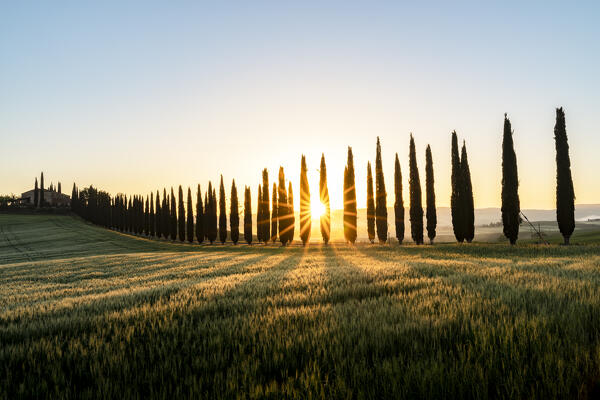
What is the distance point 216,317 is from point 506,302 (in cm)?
460

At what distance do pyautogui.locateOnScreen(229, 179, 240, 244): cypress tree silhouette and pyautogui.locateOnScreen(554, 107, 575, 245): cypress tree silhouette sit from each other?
44.9 metres

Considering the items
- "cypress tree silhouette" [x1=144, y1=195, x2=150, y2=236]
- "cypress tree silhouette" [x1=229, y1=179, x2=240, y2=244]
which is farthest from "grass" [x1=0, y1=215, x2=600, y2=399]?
"cypress tree silhouette" [x1=144, y1=195, x2=150, y2=236]

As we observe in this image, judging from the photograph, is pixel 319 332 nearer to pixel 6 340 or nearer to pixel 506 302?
pixel 506 302

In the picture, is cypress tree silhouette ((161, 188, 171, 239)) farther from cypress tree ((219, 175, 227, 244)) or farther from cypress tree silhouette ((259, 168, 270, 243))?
cypress tree silhouette ((259, 168, 270, 243))

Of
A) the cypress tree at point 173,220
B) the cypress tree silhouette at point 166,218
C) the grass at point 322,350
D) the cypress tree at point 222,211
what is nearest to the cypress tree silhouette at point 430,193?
the grass at point 322,350

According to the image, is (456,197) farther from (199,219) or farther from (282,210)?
(199,219)

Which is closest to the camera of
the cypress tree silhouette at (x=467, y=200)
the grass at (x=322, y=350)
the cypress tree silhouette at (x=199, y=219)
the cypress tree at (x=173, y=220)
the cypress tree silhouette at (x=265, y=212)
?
the grass at (x=322, y=350)

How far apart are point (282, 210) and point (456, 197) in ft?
89.1

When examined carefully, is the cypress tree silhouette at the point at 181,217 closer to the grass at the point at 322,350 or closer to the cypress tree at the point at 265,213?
the cypress tree at the point at 265,213

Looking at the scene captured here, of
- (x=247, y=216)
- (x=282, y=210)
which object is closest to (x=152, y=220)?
(x=247, y=216)

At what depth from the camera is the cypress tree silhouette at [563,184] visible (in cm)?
2953

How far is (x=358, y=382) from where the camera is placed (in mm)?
2666

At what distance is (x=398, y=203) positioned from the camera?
44812 millimetres

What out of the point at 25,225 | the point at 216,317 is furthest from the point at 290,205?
the point at 25,225
